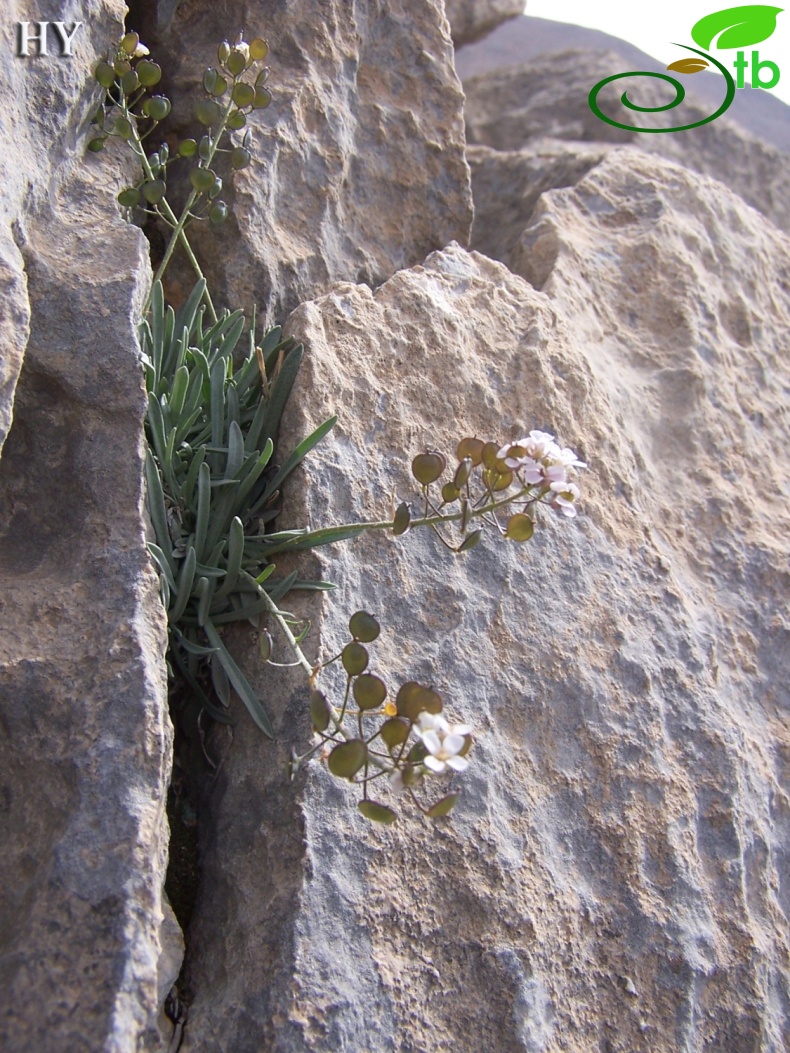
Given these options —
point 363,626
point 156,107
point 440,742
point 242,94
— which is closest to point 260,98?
point 242,94

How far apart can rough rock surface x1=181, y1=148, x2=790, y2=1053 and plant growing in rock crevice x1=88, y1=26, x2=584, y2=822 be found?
0.07 m

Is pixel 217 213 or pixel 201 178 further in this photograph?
pixel 217 213

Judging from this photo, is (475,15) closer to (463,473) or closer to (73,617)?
(463,473)

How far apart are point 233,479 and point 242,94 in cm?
94

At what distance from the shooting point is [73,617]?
1649 millimetres

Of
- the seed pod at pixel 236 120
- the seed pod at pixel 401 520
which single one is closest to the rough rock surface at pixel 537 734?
the seed pod at pixel 401 520

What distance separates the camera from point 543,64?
5.99 meters

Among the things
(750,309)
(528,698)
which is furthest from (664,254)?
(528,698)

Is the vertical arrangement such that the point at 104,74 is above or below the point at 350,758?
above

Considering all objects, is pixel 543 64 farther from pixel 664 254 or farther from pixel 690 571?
pixel 690 571

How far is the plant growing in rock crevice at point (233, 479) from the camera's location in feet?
5.65

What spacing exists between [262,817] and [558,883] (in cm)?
57

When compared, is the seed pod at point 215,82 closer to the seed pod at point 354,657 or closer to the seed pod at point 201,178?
the seed pod at point 201,178
